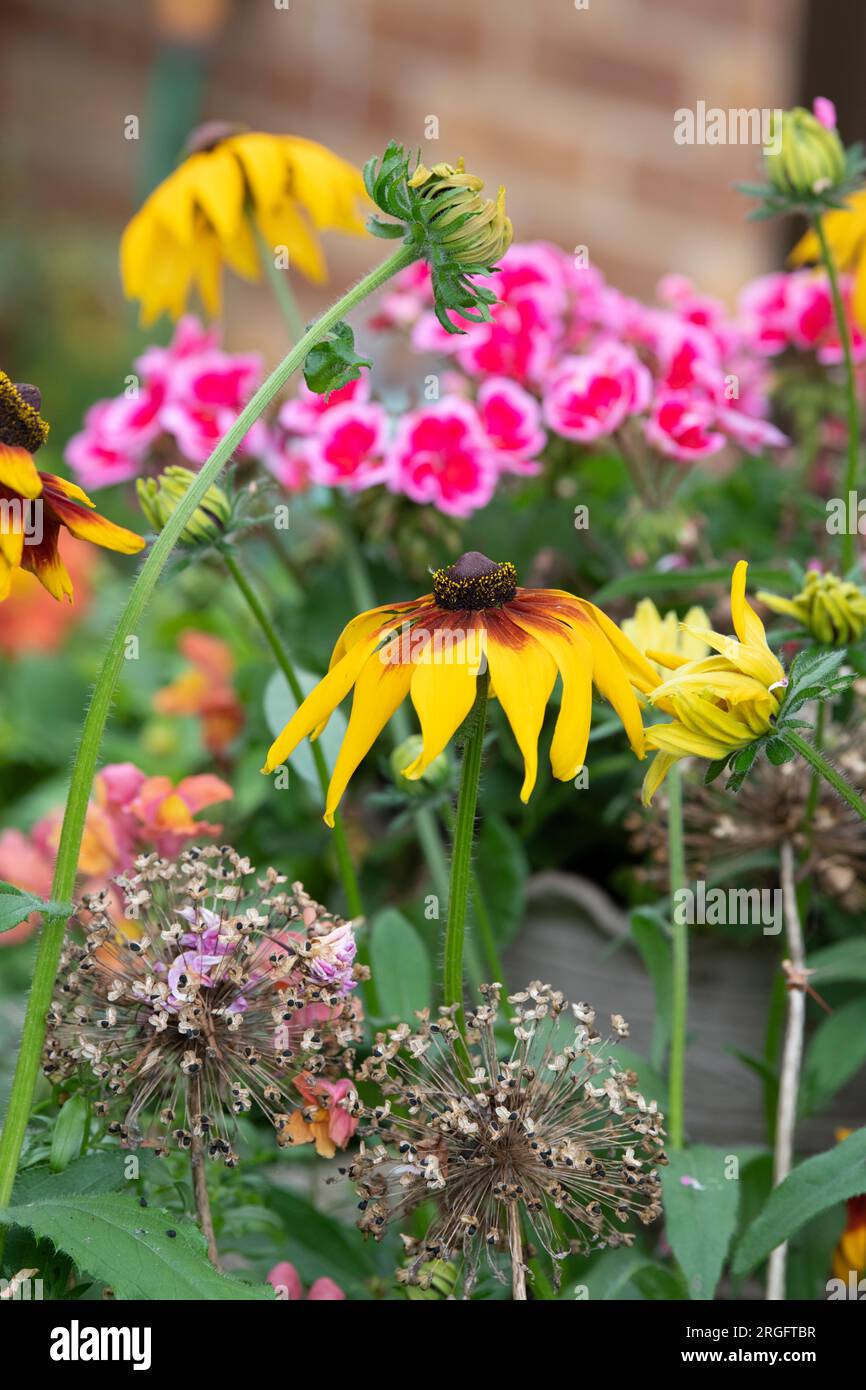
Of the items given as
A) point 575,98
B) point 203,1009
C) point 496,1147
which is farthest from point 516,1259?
point 575,98

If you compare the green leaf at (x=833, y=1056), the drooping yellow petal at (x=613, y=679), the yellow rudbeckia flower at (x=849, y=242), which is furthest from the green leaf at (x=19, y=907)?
the yellow rudbeckia flower at (x=849, y=242)

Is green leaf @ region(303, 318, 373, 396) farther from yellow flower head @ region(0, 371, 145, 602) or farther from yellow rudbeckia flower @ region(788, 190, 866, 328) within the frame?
yellow rudbeckia flower @ region(788, 190, 866, 328)

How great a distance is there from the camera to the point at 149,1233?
551 mm

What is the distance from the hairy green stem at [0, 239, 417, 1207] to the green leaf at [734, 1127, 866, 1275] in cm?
29

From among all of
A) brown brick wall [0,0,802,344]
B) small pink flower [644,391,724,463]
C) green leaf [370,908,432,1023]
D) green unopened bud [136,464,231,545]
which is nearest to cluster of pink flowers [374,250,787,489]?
small pink flower [644,391,724,463]

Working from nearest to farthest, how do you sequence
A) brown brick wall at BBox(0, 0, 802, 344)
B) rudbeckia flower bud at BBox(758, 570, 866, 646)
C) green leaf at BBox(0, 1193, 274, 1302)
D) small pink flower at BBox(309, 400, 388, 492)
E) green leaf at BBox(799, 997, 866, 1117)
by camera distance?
green leaf at BBox(0, 1193, 274, 1302), rudbeckia flower bud at BBox(758, 570, 866, 646), green leaf at BBox(799, 997, 866, 1117), small pink flower at BBox(309, 400, 388, 492), brown brick wall at BBox(0, 0, 802, 344)

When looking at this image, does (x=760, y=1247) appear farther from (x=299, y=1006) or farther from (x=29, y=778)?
(x=29, y=778)

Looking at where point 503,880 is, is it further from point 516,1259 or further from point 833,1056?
point 516,1259

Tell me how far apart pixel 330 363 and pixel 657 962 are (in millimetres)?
361

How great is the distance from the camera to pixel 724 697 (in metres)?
0.56

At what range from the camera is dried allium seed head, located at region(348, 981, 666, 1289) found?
565mm

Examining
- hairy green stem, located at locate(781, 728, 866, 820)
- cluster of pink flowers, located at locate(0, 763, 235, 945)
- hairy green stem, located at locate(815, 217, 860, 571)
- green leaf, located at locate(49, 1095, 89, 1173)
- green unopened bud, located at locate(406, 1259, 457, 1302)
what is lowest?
green unopened bud, located at locate(406, 1259, 457, 1302)

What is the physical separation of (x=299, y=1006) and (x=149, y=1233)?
10cm

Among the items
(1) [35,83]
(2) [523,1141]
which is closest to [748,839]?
(2) [523,1141]
